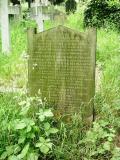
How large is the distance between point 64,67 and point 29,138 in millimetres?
979

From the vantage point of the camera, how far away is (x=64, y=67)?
437cm

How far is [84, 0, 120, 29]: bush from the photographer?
32.6 ft

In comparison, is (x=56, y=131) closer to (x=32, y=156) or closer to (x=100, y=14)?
(x=32, y=156)

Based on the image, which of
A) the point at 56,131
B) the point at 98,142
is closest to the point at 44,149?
the point at 56,131

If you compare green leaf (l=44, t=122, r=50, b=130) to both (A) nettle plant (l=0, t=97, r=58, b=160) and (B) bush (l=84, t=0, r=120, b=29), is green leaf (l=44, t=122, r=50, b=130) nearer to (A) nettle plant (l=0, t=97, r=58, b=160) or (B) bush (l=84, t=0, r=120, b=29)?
(A) nettle plant (l=0, t=97, r=58, b=160)

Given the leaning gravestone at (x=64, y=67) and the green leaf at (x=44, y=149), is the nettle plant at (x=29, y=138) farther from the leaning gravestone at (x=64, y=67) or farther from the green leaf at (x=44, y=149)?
the leaning gravestone at (x=64, y=67)

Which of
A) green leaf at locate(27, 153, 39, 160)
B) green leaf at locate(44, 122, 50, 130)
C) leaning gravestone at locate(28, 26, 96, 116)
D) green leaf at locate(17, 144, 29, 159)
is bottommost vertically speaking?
green leaf at locate(27, 153, 39, 160)

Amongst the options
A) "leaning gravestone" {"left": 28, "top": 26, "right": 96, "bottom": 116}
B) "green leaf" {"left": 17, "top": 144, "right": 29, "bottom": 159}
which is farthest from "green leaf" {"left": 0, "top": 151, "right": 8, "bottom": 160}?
"leaning gravestone" {"left": 28, "top": 26, "right": 96, "bottom": 116}

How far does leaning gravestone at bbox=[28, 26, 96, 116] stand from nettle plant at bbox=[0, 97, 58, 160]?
1.79 ft

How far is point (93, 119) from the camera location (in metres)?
4.42

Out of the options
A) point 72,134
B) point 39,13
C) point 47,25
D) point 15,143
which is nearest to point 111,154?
point 72,134

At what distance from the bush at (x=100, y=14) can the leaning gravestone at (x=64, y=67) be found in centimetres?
570

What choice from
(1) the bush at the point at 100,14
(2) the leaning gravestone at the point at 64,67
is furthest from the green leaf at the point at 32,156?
(1) the bush at the point at 100,14

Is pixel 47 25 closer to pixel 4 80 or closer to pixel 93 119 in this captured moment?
pixel 4 80
